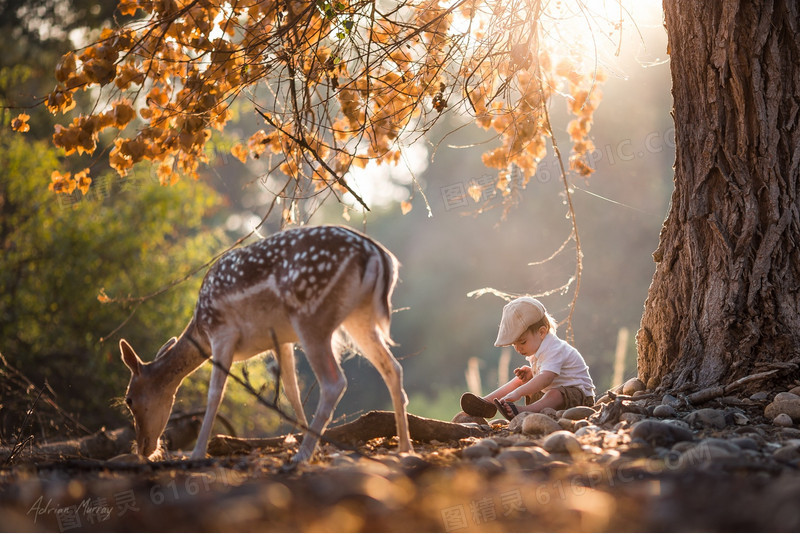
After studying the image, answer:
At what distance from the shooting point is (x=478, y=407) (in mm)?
6047

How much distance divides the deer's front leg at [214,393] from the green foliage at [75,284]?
7231 millimetres

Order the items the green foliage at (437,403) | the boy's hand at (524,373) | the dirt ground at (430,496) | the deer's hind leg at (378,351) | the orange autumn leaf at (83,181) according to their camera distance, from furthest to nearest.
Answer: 1. the green foliage at (437,403)
2. the boy's hand at (524,373)
3. the orange autumn leaf at (83,181)
4. the deer's hind leg at (378,351)
5. the dirt ground at (430,496)

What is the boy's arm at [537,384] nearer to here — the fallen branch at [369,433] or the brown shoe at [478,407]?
the brown shoe at [478,407]

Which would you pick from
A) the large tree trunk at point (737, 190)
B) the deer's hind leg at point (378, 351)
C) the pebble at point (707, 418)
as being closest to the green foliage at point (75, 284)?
the deer's hind leg at point (378, 351)

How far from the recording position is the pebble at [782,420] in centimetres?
459

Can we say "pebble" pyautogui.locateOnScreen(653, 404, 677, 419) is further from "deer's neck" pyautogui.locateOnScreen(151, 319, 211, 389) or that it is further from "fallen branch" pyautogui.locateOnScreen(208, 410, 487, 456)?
"deer's neck" pyautogui.locateOnScreen(151, 319, 211, 389)

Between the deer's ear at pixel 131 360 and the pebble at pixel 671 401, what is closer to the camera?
the pebble at pixel 671 401

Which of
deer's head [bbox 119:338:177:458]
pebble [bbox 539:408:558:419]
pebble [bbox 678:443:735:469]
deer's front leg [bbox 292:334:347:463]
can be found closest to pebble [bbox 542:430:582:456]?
pebble [bbox 678:443:735:469]

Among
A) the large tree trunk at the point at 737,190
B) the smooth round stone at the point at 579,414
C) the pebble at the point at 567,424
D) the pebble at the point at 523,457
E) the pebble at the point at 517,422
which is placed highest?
the large tree trunk at the point at 737,190

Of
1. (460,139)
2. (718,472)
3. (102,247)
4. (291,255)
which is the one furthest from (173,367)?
(460,139)

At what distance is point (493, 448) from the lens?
4.10m

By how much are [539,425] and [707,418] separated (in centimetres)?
103

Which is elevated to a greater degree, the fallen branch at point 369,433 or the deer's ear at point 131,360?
the deer's ear at point 131,360

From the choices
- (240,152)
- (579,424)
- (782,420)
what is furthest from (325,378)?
(240,152)
